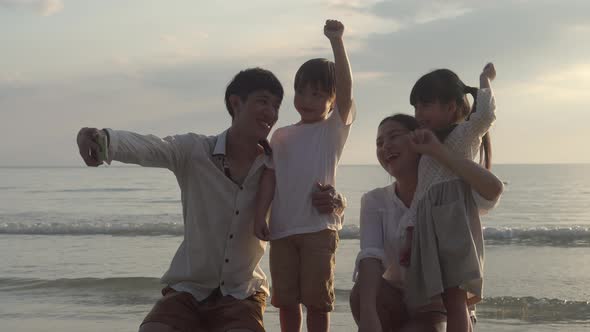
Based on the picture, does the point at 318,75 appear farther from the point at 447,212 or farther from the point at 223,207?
the point at 447,212

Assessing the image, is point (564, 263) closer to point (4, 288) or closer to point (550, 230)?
point (550, 230)

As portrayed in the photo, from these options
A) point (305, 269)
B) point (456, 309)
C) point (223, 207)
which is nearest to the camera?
point (456, 309)

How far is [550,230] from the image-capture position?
14.8m

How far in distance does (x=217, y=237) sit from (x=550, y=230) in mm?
12345

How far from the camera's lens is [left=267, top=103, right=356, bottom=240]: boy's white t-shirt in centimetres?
396

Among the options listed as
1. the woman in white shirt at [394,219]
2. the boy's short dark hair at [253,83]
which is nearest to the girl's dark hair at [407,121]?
the woman in white shirt at [394,219]

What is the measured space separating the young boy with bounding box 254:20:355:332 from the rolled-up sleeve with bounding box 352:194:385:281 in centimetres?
36

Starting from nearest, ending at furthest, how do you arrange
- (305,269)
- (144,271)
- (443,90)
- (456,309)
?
(456,309)
(443,90)
(305,269)
(144,271)

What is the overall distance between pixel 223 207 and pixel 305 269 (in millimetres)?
555

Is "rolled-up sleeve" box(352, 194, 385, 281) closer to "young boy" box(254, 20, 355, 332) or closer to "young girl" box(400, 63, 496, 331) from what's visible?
"young girl" box(400, 63, 496, 331)

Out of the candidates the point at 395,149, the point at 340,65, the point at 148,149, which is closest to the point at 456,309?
the point at 395,149

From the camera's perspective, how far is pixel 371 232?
3600 mm

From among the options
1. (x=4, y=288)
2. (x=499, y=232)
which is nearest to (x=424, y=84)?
(x=4, y=288)

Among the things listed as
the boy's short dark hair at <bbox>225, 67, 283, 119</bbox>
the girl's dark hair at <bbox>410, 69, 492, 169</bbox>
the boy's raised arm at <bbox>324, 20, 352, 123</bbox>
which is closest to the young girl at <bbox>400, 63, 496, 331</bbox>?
the girl's dark hair at <bbox>410, 69, 492, 169</bbox>
